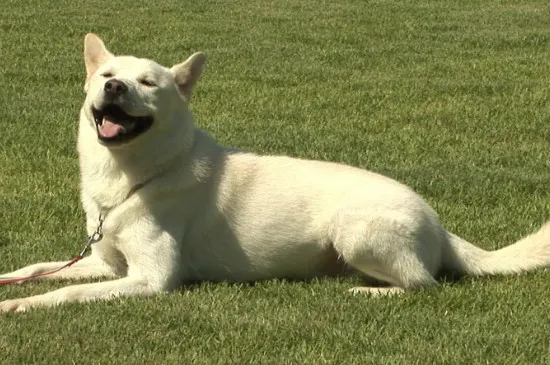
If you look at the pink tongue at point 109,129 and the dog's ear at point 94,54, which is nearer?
the pink tongue at point 109,129

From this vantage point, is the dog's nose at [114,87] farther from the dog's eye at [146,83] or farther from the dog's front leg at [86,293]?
the dog's front leg at [86,293]

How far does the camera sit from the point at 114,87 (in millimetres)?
5930

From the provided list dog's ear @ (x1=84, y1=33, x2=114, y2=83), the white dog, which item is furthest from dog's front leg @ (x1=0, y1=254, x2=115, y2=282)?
dog's ear @ (x1=84, y1=33, x2=114, y2=83)

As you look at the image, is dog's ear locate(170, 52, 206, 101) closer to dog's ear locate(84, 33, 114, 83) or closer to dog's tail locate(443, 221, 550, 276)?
dog's ear locate(84, 33, 114, 83)

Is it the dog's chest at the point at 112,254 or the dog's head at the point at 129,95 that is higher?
the dog's head at the point at 129,95

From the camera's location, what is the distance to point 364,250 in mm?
6109

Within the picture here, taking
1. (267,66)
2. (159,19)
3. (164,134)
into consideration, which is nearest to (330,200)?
(164,134)

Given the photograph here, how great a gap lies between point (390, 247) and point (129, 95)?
162 cm

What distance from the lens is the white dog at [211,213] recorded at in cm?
607

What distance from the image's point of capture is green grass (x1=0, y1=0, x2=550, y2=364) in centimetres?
518

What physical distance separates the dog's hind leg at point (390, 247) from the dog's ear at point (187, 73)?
1.16 m

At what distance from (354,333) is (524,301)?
114 cm

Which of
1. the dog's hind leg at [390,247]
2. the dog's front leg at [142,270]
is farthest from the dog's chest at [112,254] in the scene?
the dog's hind leg at [390,247]

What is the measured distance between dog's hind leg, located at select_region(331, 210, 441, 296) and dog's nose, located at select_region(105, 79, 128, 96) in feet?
4.51
